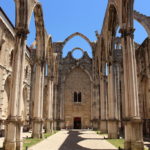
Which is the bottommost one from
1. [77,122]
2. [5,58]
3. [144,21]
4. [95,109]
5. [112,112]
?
[77,122]

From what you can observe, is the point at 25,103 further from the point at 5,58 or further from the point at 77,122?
the point at 77,122

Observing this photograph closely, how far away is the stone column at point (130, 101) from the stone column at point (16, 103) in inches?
196

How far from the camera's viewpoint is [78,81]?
30.7 meters

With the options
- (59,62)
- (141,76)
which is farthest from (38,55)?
(59,62)

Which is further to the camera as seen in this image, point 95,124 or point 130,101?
point 95,124

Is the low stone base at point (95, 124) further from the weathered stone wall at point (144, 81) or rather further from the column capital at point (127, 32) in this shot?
the column capital at point (127, 32)

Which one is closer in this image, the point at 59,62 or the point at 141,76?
the point at 141,76

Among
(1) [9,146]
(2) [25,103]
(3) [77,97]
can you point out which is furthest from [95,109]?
(1) [9,146]

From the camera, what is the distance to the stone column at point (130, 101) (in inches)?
358

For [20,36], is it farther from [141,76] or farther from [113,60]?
[141,76]

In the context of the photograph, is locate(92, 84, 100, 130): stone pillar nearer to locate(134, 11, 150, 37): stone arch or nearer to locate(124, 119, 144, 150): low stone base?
locate(134, 11, 150, 37): stone arch

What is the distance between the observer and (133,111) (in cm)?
947

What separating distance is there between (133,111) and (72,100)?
20992 millimetres

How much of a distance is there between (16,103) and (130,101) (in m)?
5.39
